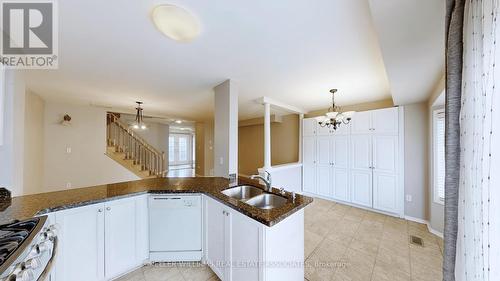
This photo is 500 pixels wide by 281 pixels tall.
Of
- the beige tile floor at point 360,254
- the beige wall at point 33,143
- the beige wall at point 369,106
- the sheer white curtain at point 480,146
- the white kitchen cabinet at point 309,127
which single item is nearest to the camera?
the sheer white curtain at point 480,146

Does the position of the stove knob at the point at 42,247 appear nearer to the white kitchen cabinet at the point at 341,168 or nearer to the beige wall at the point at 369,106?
the white kitchen cabinet at the point at 341,168

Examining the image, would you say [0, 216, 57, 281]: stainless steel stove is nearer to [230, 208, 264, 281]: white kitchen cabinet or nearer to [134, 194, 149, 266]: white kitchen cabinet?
[134, 194, 149, 266]: white kitchen cabinet

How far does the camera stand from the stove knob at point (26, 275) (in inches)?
32.9

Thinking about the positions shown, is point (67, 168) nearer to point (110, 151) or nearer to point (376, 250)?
point (110, 151)

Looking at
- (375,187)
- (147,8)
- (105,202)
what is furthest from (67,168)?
(375,187)

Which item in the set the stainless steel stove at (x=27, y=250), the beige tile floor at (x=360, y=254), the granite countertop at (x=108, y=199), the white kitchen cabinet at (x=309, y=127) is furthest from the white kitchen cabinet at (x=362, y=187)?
the stainless steel stove at (x=27, y=250)

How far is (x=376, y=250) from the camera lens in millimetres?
2254

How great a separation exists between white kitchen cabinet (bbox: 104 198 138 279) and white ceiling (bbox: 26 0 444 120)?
1.64 metres

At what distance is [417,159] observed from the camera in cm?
Result: 321

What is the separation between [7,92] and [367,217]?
17.6ft

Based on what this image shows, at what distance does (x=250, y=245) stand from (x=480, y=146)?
1424 millimetres

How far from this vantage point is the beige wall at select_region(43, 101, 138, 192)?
3838 millimetres

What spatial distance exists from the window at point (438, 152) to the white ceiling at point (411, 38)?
848 millimetres

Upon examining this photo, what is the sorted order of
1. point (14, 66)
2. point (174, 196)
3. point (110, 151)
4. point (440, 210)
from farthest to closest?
point (110, 151) < point (440, 210) < point (174, 196) < point (14, 66)
